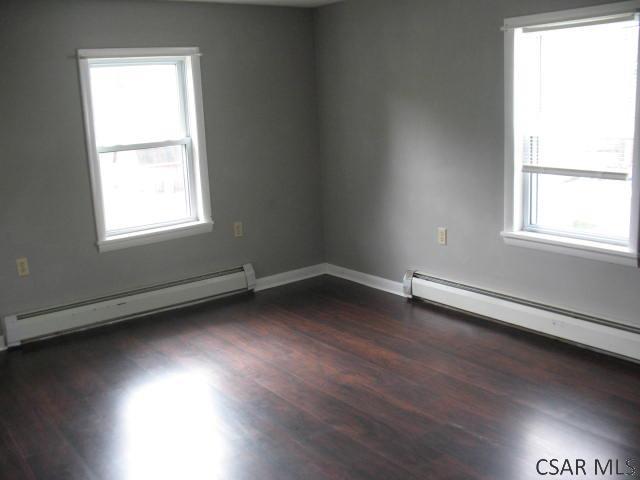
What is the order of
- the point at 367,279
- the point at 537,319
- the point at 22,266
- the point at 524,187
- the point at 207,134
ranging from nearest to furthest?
1. the point at 537,319
2. the point at 524,187
3. the point at 22,266
4. the point at 207,134
5. the point at 367,279

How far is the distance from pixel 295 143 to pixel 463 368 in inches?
101

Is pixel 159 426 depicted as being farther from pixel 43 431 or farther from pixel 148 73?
pixel 148 73

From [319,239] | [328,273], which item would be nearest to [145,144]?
[319,239]

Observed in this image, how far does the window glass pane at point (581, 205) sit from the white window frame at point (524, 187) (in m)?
0.07

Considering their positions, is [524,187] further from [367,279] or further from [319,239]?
[319,239]

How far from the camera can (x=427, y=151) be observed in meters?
4.94

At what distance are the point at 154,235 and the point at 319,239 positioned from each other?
1.54 meters

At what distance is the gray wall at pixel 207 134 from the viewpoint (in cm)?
444

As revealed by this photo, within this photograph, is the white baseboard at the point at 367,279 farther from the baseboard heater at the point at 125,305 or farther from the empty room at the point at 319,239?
the baseboard heater at the point at 125,305

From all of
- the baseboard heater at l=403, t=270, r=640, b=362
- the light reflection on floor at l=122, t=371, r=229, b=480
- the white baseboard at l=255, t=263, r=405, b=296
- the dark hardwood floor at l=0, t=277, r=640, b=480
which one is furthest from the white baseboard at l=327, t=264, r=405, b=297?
the light reflection on floor at l=122, t=371, r=229, b=480

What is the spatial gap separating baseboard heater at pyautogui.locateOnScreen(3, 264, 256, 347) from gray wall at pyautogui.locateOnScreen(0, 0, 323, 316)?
0.07 m

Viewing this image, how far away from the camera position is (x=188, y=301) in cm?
525

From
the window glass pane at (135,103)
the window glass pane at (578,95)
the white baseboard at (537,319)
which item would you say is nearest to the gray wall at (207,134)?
the window glass pane at (135,103)

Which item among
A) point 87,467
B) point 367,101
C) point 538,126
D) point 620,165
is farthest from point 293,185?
point 87,467
